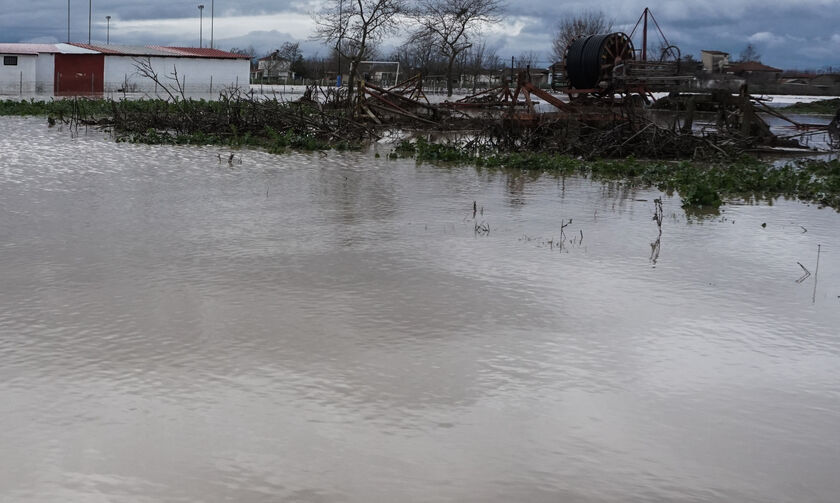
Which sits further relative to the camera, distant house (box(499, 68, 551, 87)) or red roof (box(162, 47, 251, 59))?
red roof (box(162, 47, 251, 59))

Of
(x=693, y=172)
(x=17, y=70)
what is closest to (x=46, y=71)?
(x=17, y=70)

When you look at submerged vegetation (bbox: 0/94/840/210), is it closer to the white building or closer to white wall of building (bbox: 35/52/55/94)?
the white building

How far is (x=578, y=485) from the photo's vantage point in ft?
14.1

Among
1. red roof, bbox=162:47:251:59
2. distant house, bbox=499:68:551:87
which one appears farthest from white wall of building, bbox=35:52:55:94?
distant house, bbox=499:68:551:87

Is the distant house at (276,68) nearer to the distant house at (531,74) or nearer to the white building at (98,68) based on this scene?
the white building at (98,68)

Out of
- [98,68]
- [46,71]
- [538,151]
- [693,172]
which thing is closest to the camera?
[693,172]

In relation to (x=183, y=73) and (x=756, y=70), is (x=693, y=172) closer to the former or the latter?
(x=183, y=73)

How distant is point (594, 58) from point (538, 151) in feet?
37.3

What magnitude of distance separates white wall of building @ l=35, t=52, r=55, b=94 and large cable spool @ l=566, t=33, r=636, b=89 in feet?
128

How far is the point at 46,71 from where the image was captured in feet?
194

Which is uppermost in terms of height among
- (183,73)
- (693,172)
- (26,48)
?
(26,48)

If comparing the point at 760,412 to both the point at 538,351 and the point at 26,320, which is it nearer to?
the point at 538,351

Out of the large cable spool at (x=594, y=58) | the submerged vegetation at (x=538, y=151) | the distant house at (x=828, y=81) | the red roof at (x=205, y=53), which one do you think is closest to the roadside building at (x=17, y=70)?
the red roof at (x=205, y=53)

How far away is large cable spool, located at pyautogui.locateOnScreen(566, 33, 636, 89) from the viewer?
99.3 ft
